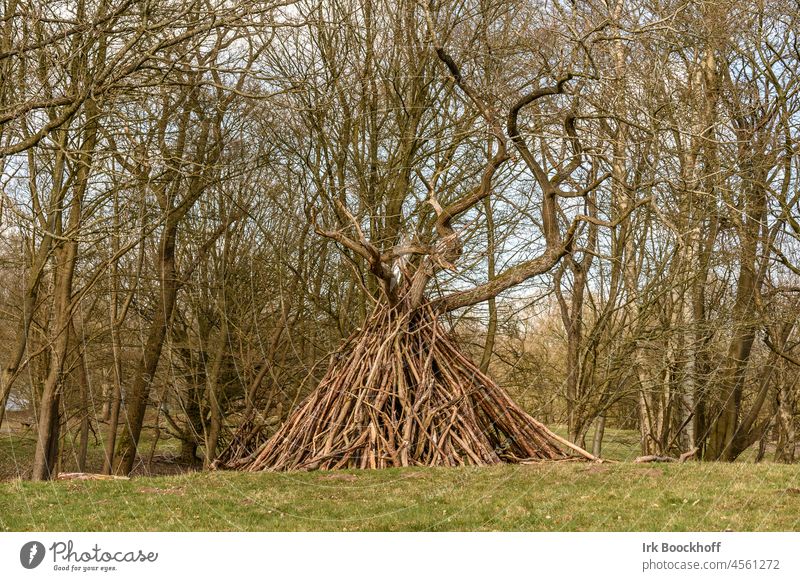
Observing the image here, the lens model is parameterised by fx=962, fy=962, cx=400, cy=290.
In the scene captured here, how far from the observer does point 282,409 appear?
13.8 meters

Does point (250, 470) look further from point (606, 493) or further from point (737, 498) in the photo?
point (737, 498)

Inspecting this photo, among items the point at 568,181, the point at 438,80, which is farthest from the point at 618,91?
the point at 438,80

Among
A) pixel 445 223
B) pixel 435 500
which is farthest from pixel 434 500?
pixel 445 223

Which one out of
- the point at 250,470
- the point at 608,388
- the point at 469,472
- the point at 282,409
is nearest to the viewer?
the point at 469,472

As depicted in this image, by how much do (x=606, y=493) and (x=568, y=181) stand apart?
246 inches

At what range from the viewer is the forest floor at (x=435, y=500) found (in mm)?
5289

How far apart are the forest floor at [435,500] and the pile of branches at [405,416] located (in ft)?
2.12
